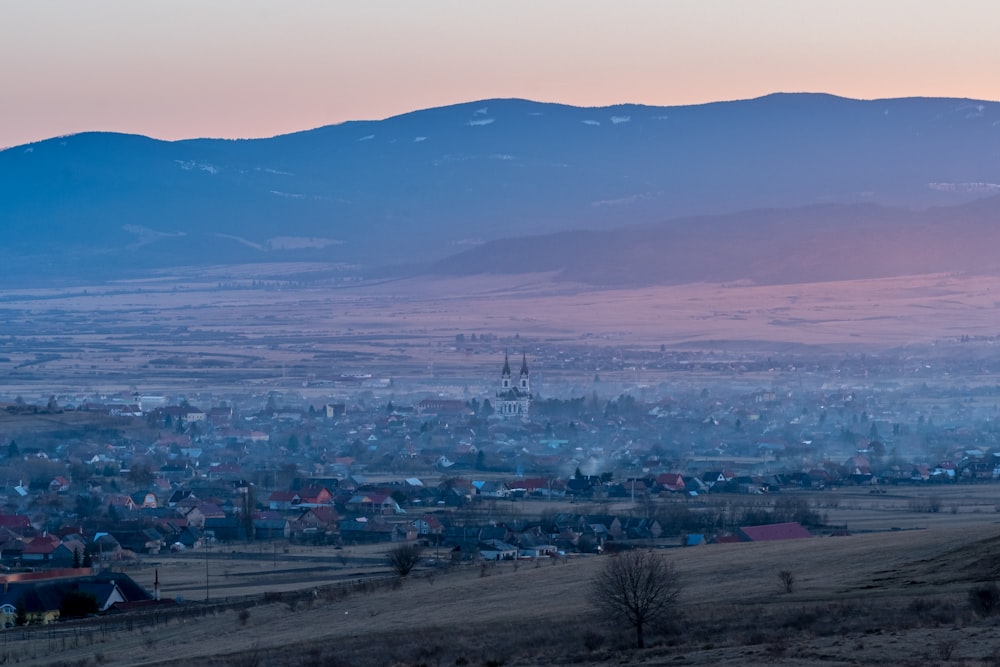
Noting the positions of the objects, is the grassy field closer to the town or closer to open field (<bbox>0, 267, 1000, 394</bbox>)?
the town

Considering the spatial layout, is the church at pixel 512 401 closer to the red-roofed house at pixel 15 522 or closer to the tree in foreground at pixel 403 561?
the red-roofed house at pixel 15 522

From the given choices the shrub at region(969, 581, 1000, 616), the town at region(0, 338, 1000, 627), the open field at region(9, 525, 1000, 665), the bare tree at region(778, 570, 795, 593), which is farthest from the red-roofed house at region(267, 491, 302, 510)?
the shrub at region(969, 581, 1000, 616)

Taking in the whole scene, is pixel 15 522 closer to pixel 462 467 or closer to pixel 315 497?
pixel 315 497

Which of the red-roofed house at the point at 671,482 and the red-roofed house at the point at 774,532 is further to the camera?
the red-roofed house at the point at 671,482

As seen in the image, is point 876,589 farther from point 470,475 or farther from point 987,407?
point 987,407

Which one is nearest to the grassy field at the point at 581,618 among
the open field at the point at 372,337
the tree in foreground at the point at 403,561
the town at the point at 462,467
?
the tree in foreground at the point at 403,561

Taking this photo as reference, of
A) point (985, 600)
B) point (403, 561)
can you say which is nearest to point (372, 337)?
point (403, 561)

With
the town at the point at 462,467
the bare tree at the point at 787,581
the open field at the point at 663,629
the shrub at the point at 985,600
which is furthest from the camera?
the town at the point at 462,467
